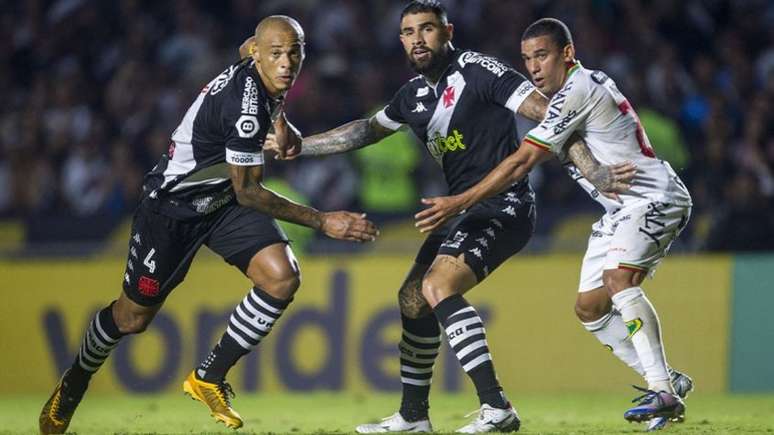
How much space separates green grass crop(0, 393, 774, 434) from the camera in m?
9.74

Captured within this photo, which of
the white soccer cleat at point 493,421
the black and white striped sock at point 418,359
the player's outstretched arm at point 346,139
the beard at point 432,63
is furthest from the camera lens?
the player's outstretched arm at point 346,139

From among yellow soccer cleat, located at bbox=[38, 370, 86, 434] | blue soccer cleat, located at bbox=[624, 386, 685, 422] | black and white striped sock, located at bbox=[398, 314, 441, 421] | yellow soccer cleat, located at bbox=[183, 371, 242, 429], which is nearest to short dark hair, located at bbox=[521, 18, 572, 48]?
black and white striped sock, located at bbox=[398, 314, 441, 421]

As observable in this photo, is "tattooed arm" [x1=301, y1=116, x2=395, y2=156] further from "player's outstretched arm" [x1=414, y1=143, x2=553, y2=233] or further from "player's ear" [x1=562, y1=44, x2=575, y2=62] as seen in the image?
"player's ear" [x1=562, y1=44, x2=575, y2=62]

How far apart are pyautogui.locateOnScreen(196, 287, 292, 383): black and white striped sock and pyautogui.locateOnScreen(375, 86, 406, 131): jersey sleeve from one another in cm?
160

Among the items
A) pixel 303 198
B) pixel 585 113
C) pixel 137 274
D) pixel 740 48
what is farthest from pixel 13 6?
pixel 585 113

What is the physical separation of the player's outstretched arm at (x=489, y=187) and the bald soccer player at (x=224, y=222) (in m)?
0.44

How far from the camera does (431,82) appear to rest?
9523mm

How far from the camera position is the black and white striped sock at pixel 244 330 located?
9.06m

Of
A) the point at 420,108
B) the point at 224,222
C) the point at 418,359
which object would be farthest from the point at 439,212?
the point at 224,222

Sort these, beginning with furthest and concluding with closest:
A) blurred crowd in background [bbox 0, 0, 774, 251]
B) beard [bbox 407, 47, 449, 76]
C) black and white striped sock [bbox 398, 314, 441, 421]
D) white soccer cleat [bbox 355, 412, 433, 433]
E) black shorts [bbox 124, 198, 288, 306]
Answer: blurred crowd in background [bbox 0, 0, 774, 251]
black and white striped sock [bbox 398, 314, 441, 421]
white soccer cleat [bbox 355, 412, 433, 433]
beard [bbox 407, 47, 449, 76]
black shorts [bbox 124, 198, 288, 306]

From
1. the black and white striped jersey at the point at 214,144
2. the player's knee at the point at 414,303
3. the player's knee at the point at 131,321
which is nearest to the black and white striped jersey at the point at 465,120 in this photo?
the player's knee at the point at 414,303

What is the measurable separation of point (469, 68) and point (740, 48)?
27.4ft

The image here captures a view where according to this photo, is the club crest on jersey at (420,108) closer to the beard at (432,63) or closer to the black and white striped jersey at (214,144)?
the beard at (432,63)

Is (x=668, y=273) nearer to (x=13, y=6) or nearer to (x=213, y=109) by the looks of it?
(x=213, y=109)
